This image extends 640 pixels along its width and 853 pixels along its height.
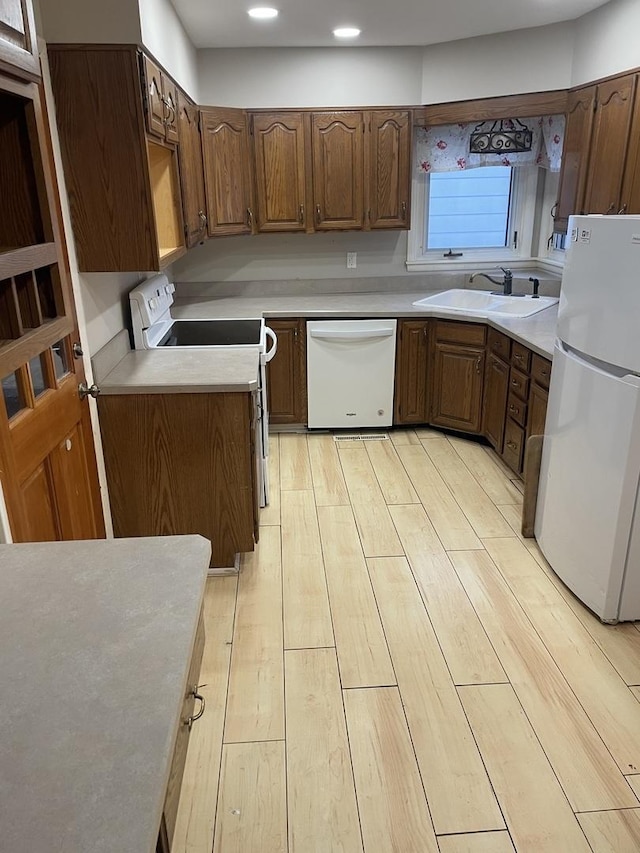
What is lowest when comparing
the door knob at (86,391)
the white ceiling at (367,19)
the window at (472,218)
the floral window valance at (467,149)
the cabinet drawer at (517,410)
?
the cabinet drawer at (517,410)

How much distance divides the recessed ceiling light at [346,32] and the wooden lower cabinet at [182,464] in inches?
93.5

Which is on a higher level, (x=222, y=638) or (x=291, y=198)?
(x=291, y=198)

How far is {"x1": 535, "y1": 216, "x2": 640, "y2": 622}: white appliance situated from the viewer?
213 cm

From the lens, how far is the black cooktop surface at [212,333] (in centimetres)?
332

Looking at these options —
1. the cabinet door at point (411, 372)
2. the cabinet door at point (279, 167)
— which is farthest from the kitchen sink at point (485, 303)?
the cabinet door at point (279, 167)

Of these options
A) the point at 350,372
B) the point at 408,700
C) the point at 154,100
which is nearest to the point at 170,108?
the point at 154,100

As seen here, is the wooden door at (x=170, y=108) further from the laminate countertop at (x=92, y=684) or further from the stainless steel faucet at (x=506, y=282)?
the stainless steel faucet at (x=506, y=282)

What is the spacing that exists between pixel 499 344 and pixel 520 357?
0.30 metres

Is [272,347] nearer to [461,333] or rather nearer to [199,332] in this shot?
[199,332]

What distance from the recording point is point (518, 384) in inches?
134

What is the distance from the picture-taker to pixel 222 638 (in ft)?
7.70

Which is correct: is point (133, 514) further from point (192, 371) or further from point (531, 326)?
point (531, 326)

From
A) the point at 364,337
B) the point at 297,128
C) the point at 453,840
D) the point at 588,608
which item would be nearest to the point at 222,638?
the point at 453,840

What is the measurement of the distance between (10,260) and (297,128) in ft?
10.1
